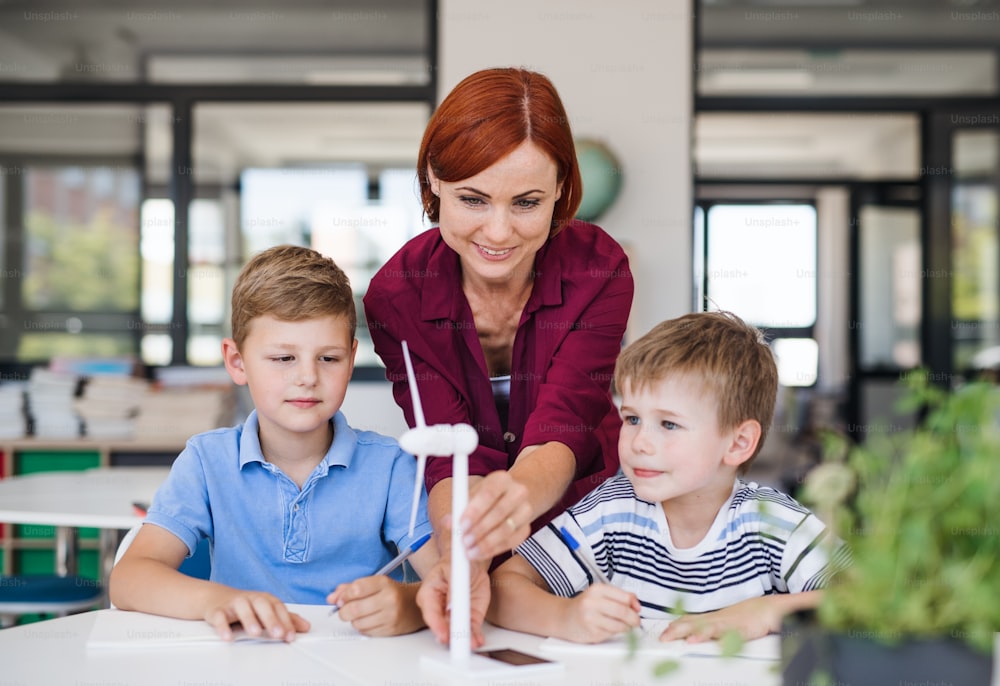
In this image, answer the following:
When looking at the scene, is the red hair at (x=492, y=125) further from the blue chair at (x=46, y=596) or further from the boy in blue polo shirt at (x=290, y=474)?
the blue chair at (x=46, y=596)

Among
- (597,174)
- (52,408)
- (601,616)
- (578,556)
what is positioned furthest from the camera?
(597,174)

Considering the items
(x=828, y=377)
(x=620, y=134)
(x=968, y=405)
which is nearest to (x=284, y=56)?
(x=620, y=134)

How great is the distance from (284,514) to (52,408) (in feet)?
10.0

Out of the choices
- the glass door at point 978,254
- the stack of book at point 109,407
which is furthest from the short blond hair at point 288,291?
the glass door at point 978,254

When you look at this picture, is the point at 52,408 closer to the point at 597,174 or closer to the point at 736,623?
the point at 597,174

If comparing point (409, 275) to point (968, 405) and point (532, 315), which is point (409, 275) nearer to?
point (532, 315)

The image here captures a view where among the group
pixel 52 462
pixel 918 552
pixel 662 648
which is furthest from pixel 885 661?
pixel 52 462

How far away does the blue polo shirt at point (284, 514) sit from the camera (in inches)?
65.5

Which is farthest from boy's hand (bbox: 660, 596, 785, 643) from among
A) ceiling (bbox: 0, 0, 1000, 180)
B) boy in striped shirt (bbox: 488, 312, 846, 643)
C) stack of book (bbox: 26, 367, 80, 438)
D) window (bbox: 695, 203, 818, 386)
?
window (bbox: 695, 203, 818, 386)

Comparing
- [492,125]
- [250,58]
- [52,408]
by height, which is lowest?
[52,408]

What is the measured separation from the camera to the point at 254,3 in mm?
5305

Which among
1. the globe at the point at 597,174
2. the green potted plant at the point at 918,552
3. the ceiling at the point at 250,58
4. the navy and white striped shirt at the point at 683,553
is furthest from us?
the ceiling at the point at 250,58

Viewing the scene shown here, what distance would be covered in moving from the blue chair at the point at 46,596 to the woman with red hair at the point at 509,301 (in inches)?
54.0

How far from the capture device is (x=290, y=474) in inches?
68.4
